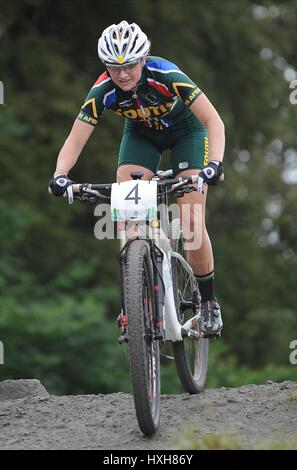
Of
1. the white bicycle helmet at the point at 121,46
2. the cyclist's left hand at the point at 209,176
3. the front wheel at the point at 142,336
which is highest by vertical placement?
the white bicycle helmet at the point at 121,46

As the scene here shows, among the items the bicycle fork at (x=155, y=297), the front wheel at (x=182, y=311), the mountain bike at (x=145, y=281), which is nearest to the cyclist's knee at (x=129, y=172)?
the mountain bike at (x=145, y=281)

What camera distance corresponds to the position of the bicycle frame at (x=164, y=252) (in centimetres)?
652

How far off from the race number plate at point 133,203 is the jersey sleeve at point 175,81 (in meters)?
0.80

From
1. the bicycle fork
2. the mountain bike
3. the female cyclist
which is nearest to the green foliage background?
the female cyclist

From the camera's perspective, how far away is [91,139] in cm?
1939

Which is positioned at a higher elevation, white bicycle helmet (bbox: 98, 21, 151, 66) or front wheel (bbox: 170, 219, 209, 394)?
white bicycle helmet (bbox: 98, 21, 151, 66)

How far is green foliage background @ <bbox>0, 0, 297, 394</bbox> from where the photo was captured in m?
15.4

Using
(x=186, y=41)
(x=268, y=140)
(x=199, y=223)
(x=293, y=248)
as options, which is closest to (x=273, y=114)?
(x=268, y=140)

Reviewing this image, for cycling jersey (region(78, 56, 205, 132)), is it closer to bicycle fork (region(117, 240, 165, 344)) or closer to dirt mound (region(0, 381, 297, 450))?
bicycle fork (region(117, 240, 165, 344))

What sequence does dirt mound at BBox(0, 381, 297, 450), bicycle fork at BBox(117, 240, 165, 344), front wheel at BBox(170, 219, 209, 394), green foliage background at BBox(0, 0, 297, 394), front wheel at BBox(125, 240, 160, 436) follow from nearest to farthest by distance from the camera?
front wheel at BBox(125, 240, 160, 436) < bicycle fork at BBox(117, 240, 165, 344) < dirt mound at BBox(0, 381, 297, 450) < front wheel at BBox(170, 219, 209, 394) < green foliage background at BBox(0, 0, 297, 394)

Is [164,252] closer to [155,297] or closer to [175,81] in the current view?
[155,297]

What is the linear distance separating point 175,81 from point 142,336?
177cm

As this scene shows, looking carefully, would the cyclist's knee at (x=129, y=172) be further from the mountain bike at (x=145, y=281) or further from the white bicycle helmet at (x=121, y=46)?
the white bicycle helmet at (x=121, y=46)
